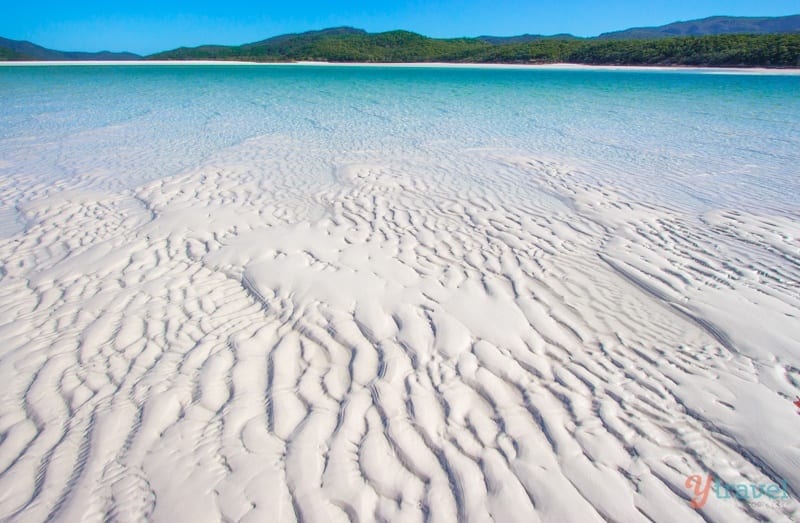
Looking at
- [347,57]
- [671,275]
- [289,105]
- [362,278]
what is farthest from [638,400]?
[347,57]

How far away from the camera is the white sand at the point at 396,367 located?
2.19 m

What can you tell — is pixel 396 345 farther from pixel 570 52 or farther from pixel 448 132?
pixel 570 52

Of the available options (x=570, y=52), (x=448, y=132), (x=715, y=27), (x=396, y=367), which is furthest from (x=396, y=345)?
(x=715, y=27)

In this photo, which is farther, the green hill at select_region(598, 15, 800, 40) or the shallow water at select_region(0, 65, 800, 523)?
the green hill at select_region(598, 15, 800, 40)

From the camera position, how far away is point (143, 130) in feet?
38.8

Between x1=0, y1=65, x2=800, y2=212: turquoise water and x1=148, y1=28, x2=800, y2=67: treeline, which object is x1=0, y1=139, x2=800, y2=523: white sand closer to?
x1=0, y1=65, x2=800, y2=212: turquoise water

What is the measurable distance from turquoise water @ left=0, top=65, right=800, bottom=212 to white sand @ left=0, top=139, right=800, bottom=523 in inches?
98.9

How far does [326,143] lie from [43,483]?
916 centimetres

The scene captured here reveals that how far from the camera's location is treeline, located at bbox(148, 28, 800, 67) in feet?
144

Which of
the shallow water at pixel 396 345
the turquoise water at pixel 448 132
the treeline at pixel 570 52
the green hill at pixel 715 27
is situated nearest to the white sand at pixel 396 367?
the shallow water at pixel 396 345

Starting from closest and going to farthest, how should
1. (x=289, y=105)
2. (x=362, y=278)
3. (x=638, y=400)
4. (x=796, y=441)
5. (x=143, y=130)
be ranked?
(x=796, y=441) → (x=638, y=400) → (x=362, y=278) → (x=143, y=130) → (x=289, y=105)

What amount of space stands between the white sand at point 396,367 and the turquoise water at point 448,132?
2.51 meters

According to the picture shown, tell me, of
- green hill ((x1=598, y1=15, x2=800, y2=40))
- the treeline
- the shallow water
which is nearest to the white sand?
the shallow water

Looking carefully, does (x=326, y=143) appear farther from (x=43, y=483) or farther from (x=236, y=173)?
(x=43, y=483)
